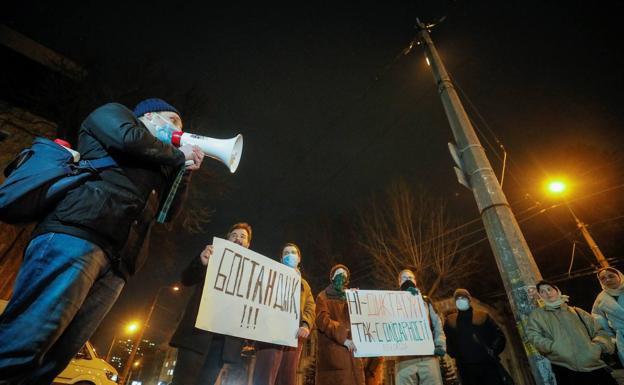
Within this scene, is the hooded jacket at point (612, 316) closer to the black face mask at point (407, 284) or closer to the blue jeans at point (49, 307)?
the black face mask at point (407, 284)

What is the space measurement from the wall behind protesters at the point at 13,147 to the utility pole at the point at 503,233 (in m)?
14.5

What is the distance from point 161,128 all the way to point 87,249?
1104 millimetres

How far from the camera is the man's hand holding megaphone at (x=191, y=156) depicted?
2.12m

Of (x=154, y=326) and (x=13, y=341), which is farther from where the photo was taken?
(x=154, y=326)

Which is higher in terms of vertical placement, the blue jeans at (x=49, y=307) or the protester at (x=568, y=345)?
the protester at (x=568, y=345)

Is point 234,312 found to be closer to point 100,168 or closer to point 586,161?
point 100,168

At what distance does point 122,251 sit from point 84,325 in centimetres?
41

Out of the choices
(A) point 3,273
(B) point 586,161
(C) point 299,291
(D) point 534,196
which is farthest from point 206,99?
(B) point 586,161

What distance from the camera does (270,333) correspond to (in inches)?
136

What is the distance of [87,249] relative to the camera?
1.48 m

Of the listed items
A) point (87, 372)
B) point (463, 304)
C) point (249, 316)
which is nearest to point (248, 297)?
point (249, 316)

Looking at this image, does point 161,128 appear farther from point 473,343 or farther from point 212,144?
point 473,343

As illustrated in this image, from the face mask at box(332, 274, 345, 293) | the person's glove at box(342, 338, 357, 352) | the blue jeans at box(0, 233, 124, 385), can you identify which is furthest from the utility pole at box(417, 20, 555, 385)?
the blue jeans at box(0, 233, 124, 385)

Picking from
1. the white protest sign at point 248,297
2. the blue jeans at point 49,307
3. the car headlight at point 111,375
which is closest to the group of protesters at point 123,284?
the blue jeans at point 49,307
